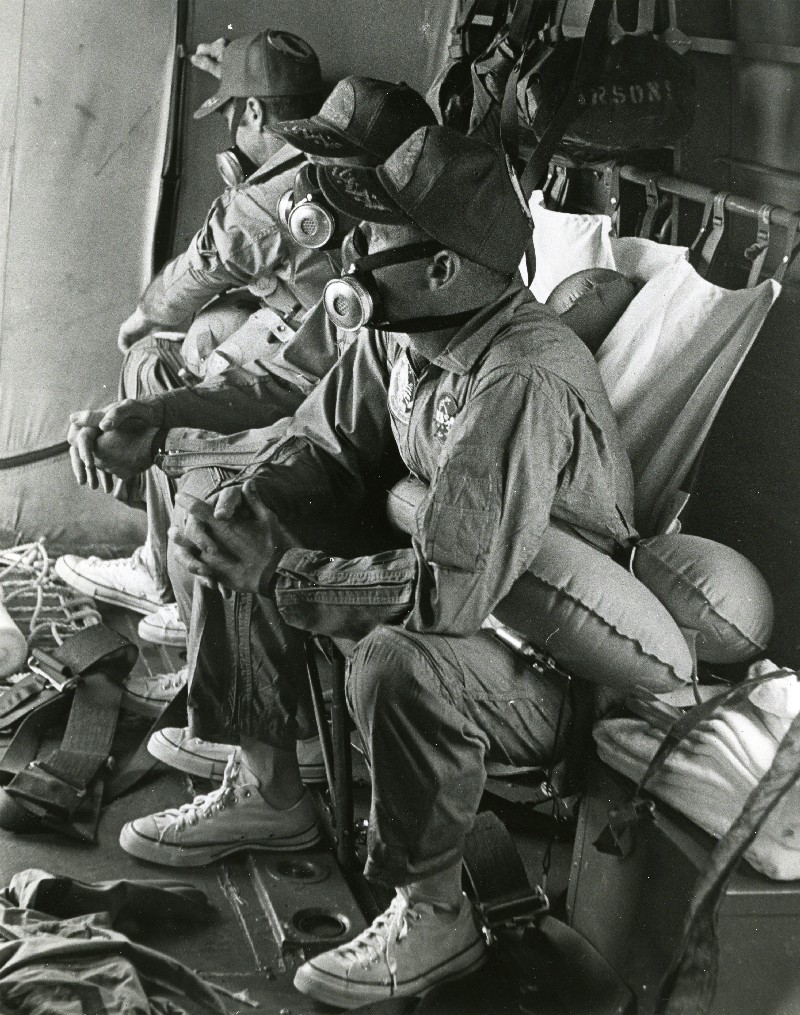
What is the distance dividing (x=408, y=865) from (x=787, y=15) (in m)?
1.54

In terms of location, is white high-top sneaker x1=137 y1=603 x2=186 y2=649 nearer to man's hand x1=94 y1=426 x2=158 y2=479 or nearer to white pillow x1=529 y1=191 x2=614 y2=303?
man's hand x1=94 y1=426 x2=158 y2=479

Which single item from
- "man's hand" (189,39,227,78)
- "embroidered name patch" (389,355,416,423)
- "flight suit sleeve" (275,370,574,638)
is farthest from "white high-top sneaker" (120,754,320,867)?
"man's hand" (189,39,227,78)

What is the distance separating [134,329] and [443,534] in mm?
2022

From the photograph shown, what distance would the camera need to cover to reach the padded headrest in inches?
84.7

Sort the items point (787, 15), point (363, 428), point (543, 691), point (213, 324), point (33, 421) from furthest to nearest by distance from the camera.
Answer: point (33, 421) → point (213, 324) → point (363, 428) → point (787, 15) → point (543, 691)

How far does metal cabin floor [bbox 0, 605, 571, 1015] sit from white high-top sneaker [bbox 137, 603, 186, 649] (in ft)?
2.07

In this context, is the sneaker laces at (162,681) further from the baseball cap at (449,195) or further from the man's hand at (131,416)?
the baseball cap at (449,195)

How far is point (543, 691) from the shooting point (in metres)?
1.80

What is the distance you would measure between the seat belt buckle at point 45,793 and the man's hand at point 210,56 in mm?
1898

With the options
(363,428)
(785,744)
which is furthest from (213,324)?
(785,744)

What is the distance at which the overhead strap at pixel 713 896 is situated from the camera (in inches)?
59.2

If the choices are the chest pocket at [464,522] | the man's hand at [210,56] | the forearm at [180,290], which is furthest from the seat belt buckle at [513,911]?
the man's hand at [210,56]

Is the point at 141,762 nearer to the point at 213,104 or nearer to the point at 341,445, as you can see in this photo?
the point at 341,445

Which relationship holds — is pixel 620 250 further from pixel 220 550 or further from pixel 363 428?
pixel 220 550
